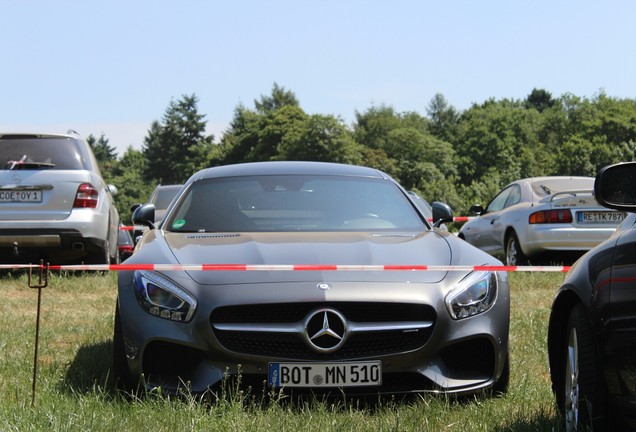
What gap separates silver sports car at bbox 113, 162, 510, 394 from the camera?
5184 millimetres

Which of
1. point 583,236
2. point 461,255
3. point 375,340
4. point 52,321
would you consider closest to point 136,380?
point 375,340

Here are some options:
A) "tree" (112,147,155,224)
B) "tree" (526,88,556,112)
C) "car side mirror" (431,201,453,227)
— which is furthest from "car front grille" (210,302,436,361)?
"tree" (526,88,556,112)

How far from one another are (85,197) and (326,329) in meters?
7.66

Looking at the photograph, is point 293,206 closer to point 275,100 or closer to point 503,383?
point 503,383

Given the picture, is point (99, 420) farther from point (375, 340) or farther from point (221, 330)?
point (375, 340)

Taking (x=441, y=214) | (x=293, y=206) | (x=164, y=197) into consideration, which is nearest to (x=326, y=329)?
(x=293, y=206)

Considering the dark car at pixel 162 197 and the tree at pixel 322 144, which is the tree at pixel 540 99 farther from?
the dark car at pixel 162 197

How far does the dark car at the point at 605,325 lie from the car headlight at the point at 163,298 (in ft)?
5.91

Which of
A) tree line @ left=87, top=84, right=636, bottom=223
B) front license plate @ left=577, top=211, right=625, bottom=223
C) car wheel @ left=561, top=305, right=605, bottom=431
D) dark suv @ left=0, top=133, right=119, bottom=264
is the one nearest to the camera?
car wheel @ left=561, top=305, right=605, bottom=431

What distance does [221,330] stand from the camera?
5.21m

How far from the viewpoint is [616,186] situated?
12.3 feet

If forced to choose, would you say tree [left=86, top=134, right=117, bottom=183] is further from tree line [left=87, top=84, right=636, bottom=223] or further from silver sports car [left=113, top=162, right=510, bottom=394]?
silver sports car [left=113, top=162, right=510, bottom=394]

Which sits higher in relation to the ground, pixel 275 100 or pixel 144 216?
pixel 144 216

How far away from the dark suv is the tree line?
3058 inches
